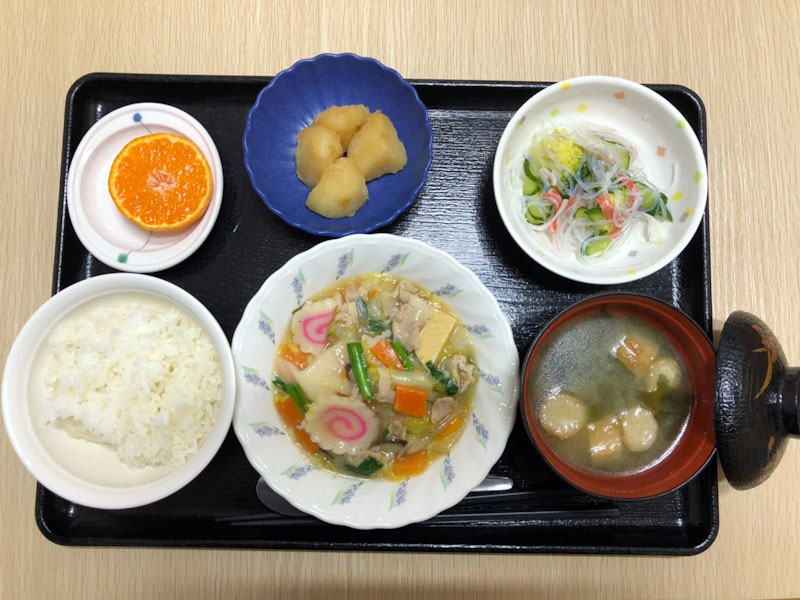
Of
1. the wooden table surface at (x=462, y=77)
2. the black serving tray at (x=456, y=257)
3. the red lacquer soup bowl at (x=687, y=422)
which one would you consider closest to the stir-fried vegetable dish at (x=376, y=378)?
the black serving tray at (x=456, y=257)

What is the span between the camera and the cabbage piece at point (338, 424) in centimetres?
190

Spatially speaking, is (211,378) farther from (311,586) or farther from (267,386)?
(311,586)

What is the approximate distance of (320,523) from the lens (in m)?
2.00

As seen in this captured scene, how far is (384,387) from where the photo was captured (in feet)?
6.35

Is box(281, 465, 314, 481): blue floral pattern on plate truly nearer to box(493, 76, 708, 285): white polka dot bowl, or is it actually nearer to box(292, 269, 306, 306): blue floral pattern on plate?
box(292, 269, 306, 306): blue floral pattern on plate

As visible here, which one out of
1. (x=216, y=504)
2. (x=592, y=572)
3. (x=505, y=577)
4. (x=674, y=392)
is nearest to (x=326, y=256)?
(x=216, y=504)

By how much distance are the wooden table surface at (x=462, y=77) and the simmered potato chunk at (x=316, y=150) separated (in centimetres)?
43

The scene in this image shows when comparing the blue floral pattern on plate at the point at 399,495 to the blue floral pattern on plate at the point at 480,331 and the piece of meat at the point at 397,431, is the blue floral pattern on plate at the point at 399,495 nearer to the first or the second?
the piece of meat at the point at 397,431

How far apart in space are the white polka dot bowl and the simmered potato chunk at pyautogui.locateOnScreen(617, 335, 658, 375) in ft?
0.69

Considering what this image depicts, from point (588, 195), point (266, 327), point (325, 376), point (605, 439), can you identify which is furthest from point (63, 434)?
point (588, 195)

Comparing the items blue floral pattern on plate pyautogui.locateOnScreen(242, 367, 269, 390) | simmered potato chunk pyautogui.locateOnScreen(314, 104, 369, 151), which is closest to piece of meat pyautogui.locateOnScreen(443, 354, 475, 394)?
blue floral pattern on plate pyautogui.locateOnScreen(242, 367, 269, 390)

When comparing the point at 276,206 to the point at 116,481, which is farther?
the point at 276,206

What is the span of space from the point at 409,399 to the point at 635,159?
1.26 meters

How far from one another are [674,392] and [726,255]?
2.39 ft
